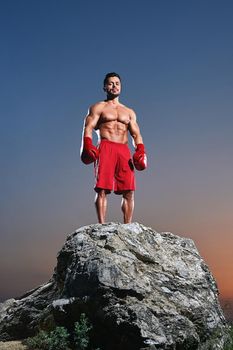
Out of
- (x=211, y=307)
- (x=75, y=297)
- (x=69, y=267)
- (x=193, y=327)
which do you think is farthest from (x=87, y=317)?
(x=211, y=307)

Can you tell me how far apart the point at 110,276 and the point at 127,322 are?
0.66 metres

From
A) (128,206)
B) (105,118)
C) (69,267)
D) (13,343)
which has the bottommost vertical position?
(13,343)

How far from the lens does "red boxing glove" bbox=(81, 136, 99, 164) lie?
31.6 feet

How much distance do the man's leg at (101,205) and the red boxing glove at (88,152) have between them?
634mm

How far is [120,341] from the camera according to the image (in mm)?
7074

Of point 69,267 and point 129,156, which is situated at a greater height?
point 129,156

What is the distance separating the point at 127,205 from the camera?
9.62 metres

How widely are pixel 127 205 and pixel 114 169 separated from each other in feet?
2.32

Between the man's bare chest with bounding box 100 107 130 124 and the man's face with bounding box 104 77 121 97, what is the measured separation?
30 centimetres

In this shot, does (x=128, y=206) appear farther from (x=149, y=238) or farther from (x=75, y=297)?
(x=75, y=297)

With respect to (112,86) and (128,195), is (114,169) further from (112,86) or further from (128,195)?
(112,86)

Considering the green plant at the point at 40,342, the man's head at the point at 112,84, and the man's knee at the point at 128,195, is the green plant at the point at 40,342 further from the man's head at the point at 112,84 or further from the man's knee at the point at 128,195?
the man's head at the point at 112,84

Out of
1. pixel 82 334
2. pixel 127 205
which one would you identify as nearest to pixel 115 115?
pixel 127 205

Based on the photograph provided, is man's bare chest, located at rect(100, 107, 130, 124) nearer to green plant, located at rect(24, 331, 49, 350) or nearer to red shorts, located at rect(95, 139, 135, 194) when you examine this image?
red shorts, located at rect(95, 139, 135, 194)
